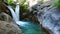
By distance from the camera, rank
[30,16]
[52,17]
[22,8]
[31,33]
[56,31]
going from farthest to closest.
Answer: [22,8]
[30,16]
[31,33]
[52,17]
[56,31]

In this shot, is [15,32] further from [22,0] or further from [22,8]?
[22,0]

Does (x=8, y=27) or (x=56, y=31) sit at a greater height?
(x=8, y=27)

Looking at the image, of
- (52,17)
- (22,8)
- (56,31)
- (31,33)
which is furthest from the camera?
(22,8)

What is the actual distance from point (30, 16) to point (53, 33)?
8228 millimetres

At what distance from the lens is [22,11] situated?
1512cm

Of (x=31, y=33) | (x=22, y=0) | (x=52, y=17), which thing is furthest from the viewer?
(x=22, y=0)

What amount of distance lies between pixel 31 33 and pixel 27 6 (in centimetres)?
885

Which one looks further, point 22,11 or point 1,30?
point 22,11

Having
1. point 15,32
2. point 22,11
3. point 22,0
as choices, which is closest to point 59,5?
point 15,32

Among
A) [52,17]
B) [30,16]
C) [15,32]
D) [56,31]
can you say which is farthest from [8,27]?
[30,16]

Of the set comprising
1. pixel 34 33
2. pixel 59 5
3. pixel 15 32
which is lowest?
pixel 34 33

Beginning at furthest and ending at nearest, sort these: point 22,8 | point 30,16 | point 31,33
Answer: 1. point 22,8
2. point 30,16
3. point 31,33

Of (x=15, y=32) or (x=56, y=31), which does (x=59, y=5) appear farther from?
(x=15, y=32)

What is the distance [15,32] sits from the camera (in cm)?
310
